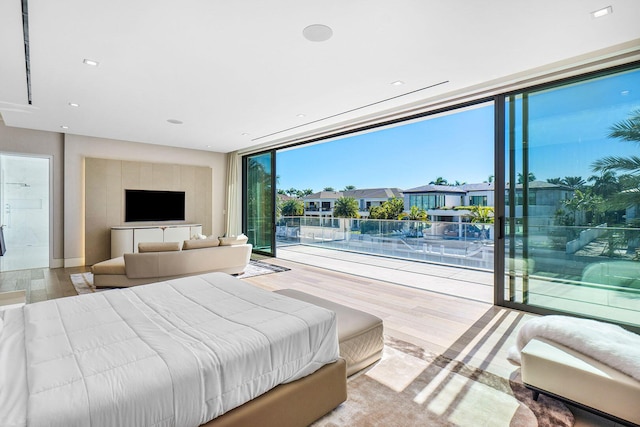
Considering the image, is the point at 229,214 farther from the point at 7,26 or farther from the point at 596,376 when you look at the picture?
the point at 596,376

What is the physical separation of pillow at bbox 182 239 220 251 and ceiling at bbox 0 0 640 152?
205 centimetres

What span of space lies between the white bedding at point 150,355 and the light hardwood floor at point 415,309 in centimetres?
145

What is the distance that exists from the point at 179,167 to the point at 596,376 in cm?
819

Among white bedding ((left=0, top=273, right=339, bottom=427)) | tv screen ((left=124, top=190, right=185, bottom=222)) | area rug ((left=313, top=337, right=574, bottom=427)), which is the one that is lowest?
area rug ((left=313, top=337, right=574, bottom=427))

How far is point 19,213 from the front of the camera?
6.16 m

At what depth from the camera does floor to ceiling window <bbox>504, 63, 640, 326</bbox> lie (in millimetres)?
3076

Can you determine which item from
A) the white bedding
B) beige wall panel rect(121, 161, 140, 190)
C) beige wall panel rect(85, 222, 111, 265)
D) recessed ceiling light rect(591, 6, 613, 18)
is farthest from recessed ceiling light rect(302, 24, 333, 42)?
beige wall panel rect(85, 222, 111, 265)

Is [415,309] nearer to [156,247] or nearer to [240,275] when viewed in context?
[240,275]

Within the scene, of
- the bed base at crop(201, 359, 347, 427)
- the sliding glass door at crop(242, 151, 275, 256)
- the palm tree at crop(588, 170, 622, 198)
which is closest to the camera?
the bed base at crop(201, 359, 347, 427)

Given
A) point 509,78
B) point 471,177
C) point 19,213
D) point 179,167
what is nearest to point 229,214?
point 179,167

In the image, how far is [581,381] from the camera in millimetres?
1819

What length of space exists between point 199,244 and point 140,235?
273 cm

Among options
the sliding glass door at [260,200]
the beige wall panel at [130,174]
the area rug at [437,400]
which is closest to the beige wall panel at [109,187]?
the beige wall panel at [130,174]

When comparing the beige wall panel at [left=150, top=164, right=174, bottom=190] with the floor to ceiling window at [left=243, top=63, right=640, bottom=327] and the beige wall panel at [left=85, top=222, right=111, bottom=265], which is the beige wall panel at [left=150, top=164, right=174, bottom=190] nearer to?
the beige wall panel at [left=85, top=222, right=111, bottom=265]
